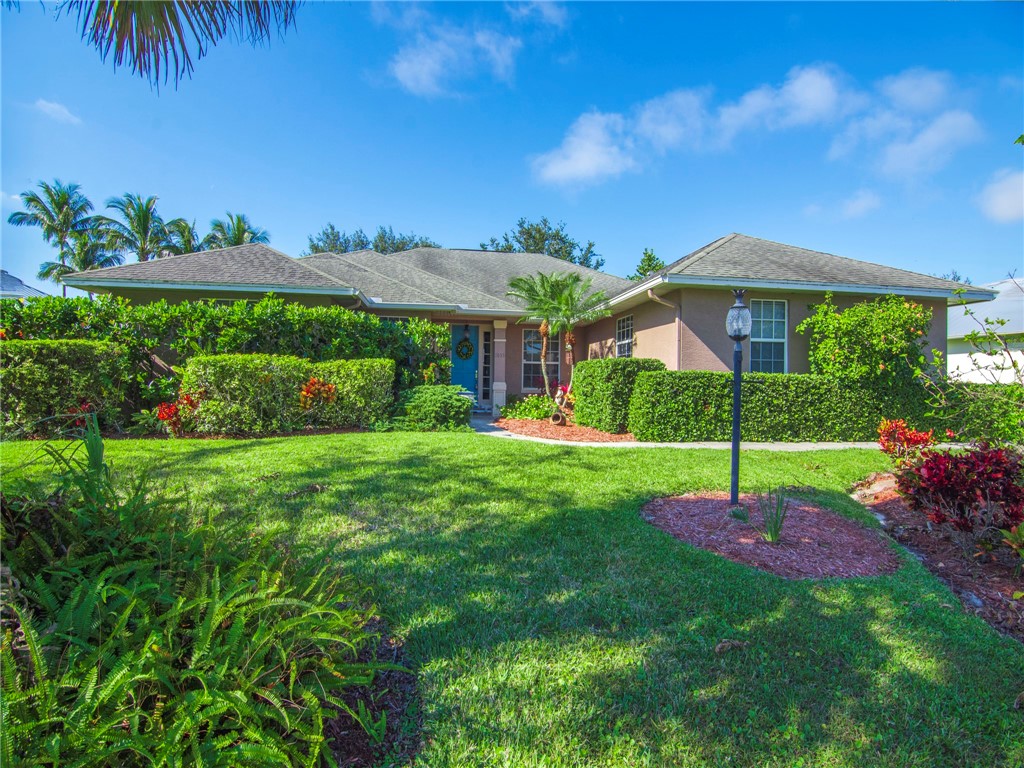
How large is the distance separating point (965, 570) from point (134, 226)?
46.0 metres

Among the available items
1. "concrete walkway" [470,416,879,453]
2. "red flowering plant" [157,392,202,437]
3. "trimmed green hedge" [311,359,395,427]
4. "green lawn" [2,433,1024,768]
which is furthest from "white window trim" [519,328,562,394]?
"green lawn" [2,433,1024,768]

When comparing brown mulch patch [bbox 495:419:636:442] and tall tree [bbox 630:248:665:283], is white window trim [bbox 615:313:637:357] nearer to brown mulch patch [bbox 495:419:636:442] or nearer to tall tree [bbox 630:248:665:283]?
brown mulch patch [bbox 495:419:636:442]

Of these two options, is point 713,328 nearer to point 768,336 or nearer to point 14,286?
point 768,336

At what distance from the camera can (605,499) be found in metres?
5.12

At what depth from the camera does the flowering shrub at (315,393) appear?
355 inches

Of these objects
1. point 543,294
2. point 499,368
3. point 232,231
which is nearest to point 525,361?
point 499,368

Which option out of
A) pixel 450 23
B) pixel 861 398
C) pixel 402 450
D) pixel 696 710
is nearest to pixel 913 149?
pixel 861 398

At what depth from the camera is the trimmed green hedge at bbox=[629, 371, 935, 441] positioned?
9945mm

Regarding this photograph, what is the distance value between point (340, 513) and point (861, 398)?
1109cm

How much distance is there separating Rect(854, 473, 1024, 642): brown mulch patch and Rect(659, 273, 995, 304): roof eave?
6126 mm

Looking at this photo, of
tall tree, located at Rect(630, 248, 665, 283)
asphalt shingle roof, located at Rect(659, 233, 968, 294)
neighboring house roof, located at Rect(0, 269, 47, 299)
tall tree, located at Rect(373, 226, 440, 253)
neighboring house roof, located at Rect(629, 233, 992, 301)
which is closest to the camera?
neighboring house roof, located at Rect(629, 233, 992, 301)

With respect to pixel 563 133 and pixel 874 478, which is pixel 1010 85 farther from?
pixel 563 133

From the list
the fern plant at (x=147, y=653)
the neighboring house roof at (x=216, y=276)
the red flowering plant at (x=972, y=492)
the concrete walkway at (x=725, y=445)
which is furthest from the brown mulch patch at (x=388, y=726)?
the neighboring house roof at (x=216, y=276)

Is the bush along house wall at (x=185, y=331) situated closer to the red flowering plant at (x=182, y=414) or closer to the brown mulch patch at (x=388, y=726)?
the red flowering plant at (x=182, y=414)
